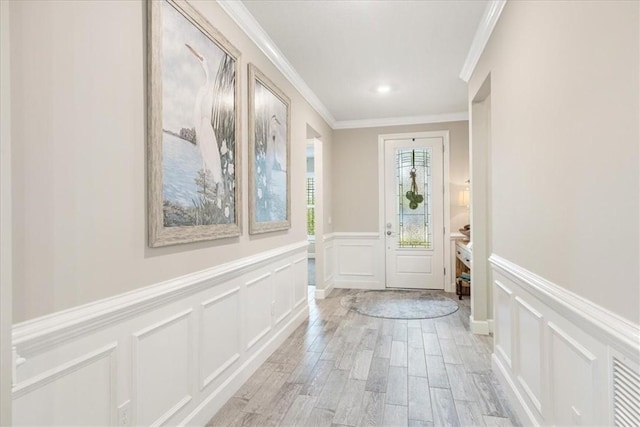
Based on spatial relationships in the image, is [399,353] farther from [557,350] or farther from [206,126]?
[206,126]

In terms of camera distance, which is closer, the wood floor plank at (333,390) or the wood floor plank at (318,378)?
the wood floor plank at (333,390)

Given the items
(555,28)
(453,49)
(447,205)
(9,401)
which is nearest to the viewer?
(9,401)

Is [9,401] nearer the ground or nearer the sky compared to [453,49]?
nearer the ground

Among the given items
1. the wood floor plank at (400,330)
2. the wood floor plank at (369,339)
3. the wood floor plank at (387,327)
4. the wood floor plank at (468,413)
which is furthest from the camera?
the wood floor plank at (387,327)

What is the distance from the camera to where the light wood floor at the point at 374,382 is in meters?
2.07

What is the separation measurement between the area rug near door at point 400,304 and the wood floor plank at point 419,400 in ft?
5.02

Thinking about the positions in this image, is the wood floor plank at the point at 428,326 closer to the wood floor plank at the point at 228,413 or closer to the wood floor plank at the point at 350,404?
the wood floor plank at the point at 350,404

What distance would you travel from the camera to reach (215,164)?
6.92 feet

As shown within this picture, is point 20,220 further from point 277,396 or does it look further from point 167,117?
point 277,396

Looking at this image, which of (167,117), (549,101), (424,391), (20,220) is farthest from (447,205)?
(20,220)

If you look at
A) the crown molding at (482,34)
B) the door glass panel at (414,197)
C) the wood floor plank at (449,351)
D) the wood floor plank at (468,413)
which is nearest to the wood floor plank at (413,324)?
the wood floor plank at (449,351)

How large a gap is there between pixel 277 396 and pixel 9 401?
1713 millimetres

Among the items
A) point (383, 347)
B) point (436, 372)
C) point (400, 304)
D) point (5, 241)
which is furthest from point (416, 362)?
point (5, 241)

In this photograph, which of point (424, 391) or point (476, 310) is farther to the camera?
point (476, 310)
